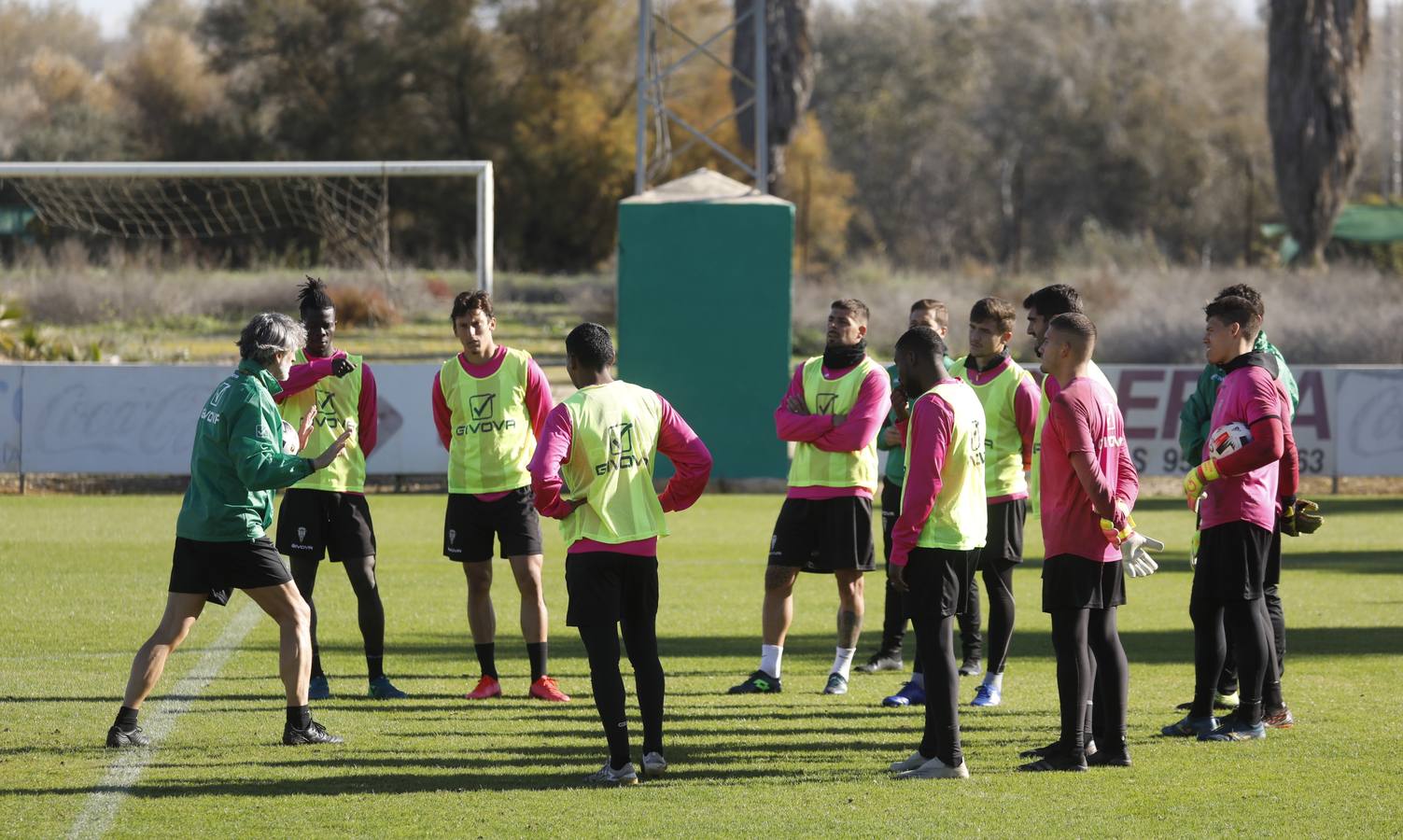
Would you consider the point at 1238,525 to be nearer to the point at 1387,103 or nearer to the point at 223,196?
the point at 223,196

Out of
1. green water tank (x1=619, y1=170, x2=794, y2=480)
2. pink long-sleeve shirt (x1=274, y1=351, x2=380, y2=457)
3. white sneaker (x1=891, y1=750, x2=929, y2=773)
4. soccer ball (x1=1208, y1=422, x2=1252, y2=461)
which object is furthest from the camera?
green water tank (x1=619, y1=170, x2=794, y2=480)

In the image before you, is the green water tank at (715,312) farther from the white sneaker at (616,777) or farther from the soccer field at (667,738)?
the white sneaker at (616,777)

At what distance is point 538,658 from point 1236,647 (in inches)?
137

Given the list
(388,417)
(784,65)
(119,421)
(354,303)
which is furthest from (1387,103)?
(119,421)

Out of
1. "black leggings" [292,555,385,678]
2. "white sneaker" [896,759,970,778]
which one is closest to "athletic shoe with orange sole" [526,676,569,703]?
"black leggings" [292,555,385,678]

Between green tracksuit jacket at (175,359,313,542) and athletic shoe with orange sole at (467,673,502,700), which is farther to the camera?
athletic shoe with orange sole at (467,673,502,700)

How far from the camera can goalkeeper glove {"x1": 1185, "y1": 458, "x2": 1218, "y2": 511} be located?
23.9 feet

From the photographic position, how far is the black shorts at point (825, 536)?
8.66 meters

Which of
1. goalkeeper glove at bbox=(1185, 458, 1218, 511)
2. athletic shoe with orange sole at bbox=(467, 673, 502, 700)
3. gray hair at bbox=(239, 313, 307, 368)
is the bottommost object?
athletic shoe with orange sole at bbox=(467, 673, 502, 700)

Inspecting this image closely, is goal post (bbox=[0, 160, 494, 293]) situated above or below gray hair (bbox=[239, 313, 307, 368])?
above

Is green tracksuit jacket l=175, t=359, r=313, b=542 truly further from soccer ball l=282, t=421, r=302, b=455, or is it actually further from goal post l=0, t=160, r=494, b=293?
goal post l=0, t=160, r=494, b=293

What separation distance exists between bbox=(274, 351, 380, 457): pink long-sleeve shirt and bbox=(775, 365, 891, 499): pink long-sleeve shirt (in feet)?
7.04

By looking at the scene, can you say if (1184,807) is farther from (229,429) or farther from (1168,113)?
(1168,113)

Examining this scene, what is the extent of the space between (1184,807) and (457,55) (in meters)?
44.1
